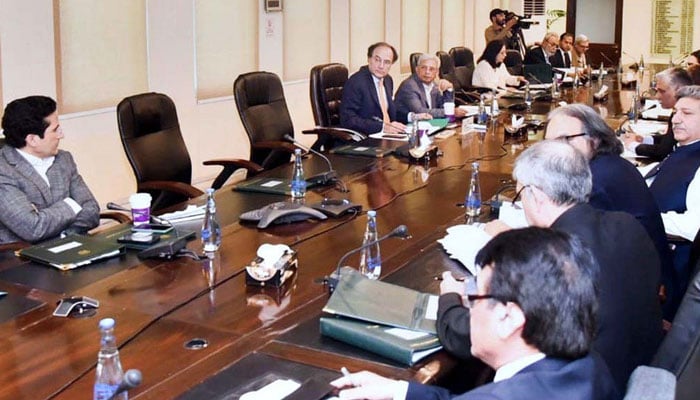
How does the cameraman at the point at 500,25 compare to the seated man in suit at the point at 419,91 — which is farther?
the cameraman at the point at 500,25

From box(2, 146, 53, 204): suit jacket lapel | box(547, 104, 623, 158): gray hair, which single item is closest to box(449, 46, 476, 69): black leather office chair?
box(547, 104, 623, 158): gray hair

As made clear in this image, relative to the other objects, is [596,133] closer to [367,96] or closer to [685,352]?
[685,352]

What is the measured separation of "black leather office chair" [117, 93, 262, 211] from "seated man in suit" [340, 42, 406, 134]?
1.41 metres

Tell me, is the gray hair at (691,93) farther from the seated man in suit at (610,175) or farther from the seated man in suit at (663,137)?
the seated man in suit at (610,175)

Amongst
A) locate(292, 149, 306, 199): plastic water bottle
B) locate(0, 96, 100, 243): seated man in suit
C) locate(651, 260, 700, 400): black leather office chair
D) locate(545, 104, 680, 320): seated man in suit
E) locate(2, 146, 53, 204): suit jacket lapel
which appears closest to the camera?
locate(651, 260, 700, 400): black leather office chair

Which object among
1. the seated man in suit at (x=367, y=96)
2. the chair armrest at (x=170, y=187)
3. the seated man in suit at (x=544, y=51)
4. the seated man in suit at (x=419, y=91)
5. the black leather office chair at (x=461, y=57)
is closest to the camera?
the chair armrest at (x=170, y=187)

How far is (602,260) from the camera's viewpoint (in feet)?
7.41

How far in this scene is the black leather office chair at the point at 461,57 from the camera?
8.34 metres

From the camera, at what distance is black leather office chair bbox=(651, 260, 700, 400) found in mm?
2045

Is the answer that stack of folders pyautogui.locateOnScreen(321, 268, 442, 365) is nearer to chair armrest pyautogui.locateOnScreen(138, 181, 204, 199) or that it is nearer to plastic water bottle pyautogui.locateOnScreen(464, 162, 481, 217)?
plastic water bottle pyautogui.locateOnScreen(464, 162, 481, 217)

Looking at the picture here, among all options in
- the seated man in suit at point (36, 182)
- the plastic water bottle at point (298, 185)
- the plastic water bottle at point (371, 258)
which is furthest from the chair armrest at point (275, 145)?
the plastic water bottle at point (371, 258)

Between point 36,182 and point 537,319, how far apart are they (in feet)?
7.69

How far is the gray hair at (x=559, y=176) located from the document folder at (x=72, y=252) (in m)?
1.25

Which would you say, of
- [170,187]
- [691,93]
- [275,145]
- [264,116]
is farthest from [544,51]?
[170,187]
